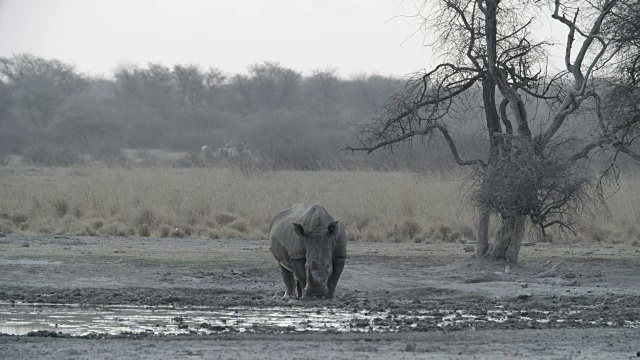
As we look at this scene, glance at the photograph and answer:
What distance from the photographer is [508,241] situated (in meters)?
19.2

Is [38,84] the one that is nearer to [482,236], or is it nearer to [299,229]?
[482,236]

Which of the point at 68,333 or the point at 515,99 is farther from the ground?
the point at 515,99

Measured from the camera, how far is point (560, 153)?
18.1 metres

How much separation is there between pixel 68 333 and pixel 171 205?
17869mm

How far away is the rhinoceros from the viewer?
14.1 m

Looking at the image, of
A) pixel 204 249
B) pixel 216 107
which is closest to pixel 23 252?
pixel 204 249

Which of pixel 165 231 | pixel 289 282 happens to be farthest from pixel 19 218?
pixel 289 282

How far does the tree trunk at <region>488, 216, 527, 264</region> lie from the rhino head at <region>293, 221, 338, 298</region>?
221 inches

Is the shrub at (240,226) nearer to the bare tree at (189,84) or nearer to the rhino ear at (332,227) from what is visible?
the rhino ear at (332,227)

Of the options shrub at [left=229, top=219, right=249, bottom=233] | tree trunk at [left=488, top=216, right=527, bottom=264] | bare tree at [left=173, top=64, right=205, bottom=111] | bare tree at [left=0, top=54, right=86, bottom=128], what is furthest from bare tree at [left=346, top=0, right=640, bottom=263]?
bare tree at [left=173, top=64, right=205, bottom=111]

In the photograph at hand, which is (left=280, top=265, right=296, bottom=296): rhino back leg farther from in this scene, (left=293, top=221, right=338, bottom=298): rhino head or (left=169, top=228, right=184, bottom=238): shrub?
(left=169, top=228, right=184, bottom=238): shrub

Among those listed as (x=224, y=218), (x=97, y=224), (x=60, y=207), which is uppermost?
(x=60, y=207)

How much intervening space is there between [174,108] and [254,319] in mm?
80204

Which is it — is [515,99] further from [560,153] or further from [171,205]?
[171,205]
